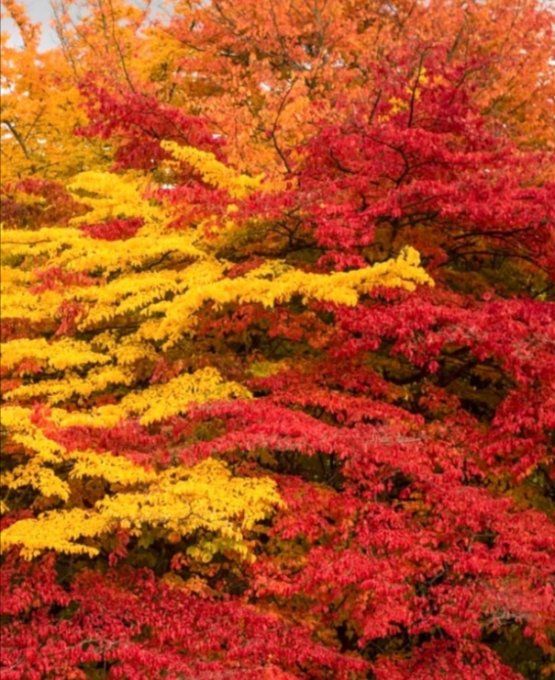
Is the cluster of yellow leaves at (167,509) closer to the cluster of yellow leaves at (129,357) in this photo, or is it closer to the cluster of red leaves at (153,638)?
the cluster of yellow leaves at (129,357)

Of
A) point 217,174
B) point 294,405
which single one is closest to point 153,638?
point 294,405

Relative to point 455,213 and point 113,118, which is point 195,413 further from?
point 113,118

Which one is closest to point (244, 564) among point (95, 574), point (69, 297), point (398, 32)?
point (95, 574)

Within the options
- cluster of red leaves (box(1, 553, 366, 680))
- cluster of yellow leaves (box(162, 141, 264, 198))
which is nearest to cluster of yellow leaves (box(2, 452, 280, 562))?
cluster of red leaves (box(1, 553, 366, 680))

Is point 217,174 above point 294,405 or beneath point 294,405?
above

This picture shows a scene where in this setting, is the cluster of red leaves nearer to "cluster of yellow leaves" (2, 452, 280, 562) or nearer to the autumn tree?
the autumn tree

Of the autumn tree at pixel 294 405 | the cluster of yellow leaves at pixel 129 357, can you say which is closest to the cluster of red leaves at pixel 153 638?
the autumn tree at pixel 294 405

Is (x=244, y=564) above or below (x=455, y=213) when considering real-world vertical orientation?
below

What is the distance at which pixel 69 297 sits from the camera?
10.0 metres

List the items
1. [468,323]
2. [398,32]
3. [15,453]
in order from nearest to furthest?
1. [468,323]
2. [15,453]
3. [398,32]

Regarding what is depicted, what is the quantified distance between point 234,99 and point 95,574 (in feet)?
29.9

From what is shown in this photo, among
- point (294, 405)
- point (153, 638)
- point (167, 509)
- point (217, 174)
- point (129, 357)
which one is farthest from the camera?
point (217, 174)

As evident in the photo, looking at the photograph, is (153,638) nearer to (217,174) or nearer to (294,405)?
Result: (294,405)

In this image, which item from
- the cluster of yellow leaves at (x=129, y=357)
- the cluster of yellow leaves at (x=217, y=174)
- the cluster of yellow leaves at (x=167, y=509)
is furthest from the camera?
the cluster of yellow leaves at (x=217, y=174)
